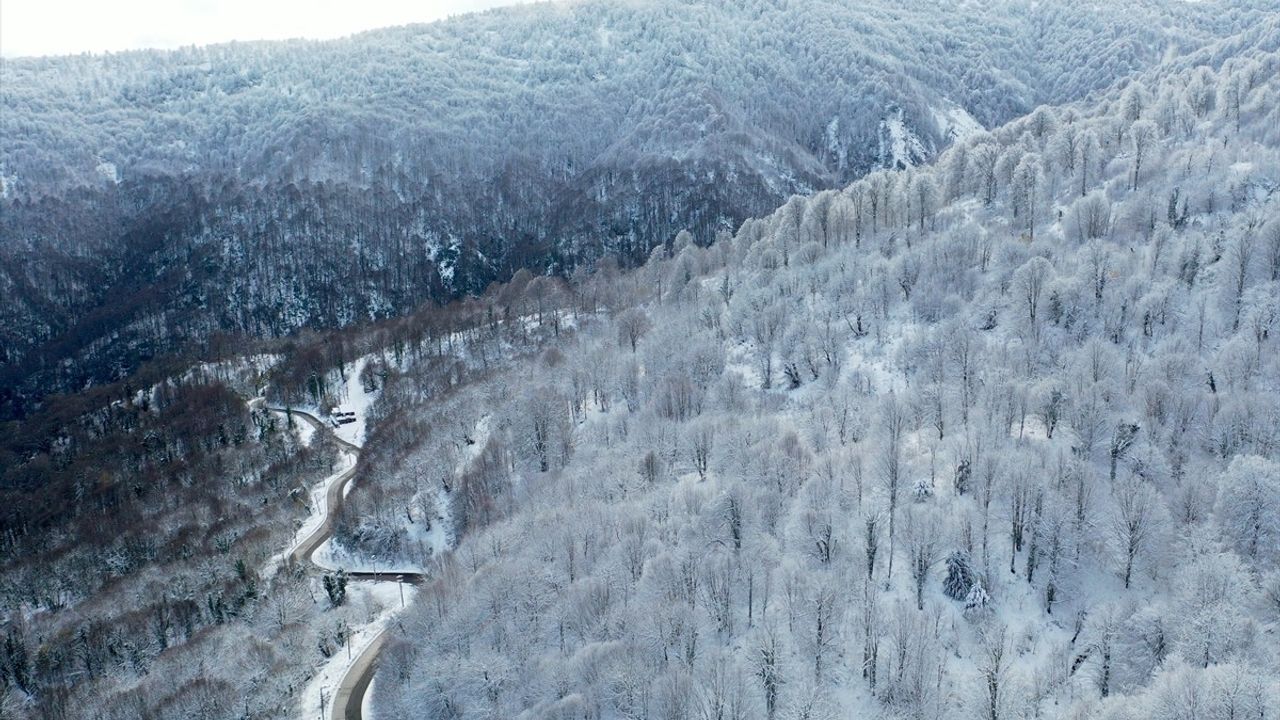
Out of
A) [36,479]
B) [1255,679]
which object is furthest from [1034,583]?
[36,479]

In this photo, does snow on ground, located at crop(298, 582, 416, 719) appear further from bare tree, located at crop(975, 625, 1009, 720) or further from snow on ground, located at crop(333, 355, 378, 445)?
bare tree, located at crop(975, 625, 1009, 720)

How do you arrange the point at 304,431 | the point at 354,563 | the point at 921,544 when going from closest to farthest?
the point at 921,544 → the point at 354,563 → the point at 304,431

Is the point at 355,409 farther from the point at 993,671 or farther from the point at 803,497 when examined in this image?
the point at 993,671

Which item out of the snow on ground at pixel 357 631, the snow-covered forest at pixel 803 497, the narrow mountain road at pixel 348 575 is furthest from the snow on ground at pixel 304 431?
the snow on ground at pixel 357 631

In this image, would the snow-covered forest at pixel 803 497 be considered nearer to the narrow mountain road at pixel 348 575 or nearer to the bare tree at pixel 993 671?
the bare tree at pixel 993 671

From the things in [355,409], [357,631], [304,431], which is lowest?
[357,631]

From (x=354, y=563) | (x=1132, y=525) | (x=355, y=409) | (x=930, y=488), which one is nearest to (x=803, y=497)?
(x=930, y=488)

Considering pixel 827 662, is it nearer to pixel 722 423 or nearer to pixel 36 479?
pixel 722 423
